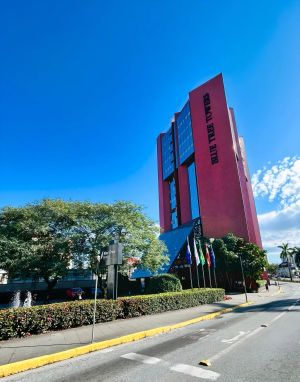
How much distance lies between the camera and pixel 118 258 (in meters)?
10.8

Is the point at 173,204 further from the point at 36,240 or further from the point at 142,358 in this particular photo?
the point at 142,358

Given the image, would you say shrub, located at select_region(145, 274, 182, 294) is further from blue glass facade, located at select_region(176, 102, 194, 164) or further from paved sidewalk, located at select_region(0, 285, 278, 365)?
blue glass facade, located at select_region(176, 102, 194, 164)

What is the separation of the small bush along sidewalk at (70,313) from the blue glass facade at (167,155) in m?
55.5

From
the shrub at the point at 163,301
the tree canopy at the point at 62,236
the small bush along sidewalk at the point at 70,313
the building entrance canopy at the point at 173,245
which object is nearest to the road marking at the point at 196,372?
the small bush along sidewalk at the point at 70,313

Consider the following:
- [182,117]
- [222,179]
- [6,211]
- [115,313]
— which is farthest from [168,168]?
→ [115,313]

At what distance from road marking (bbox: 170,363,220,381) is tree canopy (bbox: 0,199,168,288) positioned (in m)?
15.8

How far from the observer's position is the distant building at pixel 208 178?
146 ft

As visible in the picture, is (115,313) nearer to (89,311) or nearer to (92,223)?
(89,311)

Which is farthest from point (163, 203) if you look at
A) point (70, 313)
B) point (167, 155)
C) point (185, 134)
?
point (70, 313)

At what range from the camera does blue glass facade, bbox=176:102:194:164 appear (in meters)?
59.7

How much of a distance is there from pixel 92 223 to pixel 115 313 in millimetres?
10030

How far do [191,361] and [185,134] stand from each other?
6026cm

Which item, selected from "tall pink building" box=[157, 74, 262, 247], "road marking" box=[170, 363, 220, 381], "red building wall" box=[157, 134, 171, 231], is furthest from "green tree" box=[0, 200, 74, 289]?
"red building wall" box=[157, 134, 171, 231]

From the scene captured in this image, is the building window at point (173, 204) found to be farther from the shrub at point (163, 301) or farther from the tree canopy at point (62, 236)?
the shrub at point (163, 301)
